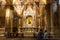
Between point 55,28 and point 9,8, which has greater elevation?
point 9,8

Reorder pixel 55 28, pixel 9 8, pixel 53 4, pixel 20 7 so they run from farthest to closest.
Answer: pixel 20 7 → pixel 9 8 → pixel 53 4 → pixel 55 28

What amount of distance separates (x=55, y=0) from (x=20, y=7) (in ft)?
54.6

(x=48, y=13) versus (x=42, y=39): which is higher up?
(x=48, y=13)

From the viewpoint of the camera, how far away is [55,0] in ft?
48.3

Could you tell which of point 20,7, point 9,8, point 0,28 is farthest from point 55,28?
point 20,7

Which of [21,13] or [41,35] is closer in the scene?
[41,35]

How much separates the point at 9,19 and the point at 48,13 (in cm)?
521

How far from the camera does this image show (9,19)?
19.1 m

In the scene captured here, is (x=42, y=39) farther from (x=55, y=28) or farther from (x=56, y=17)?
(x=56, y=17)

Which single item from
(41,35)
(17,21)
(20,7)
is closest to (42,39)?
(41,35)

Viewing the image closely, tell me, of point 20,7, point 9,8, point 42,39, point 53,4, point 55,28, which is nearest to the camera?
point 42,39

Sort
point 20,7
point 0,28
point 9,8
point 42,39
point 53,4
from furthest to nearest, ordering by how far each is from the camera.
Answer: point 20,7, point 0,28, point 9,8, point 53,4, point 42,39

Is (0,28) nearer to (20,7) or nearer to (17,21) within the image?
(17,21)

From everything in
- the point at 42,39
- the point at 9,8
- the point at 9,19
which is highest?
the point at 9,8
